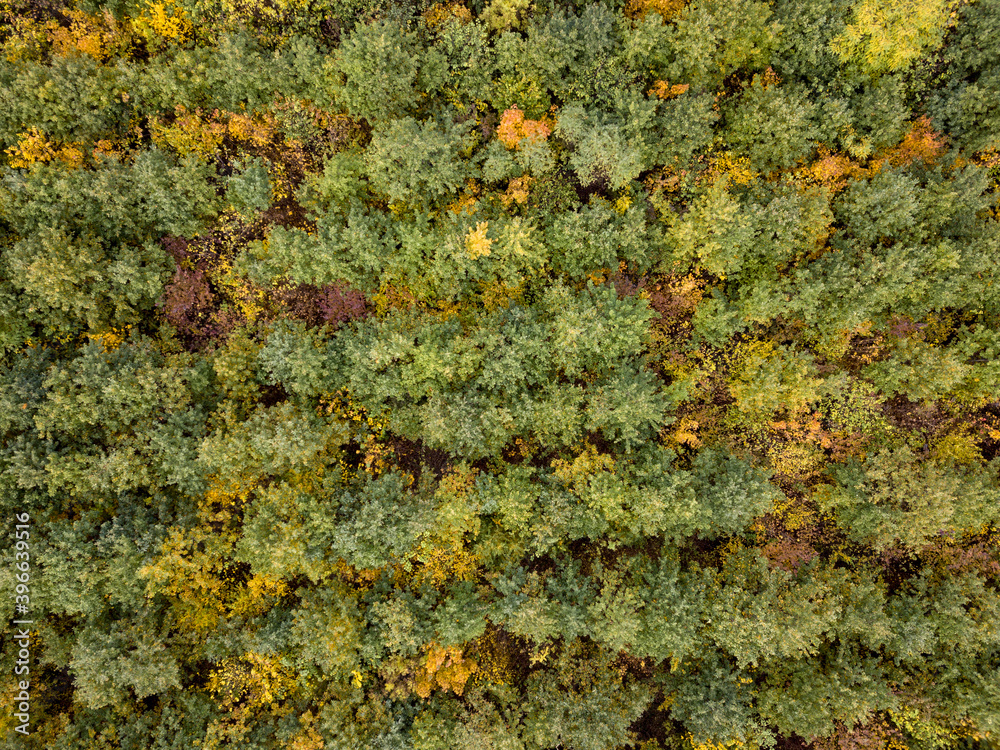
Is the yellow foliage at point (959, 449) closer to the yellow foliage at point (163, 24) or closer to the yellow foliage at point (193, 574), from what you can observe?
the yellow foliage at point (193, 574)

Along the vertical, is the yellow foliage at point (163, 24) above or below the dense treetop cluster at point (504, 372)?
above

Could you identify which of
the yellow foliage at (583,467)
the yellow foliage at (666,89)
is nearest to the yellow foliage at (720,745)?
the yellow foliage at (583,467)

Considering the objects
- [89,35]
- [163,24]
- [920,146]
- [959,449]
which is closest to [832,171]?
[920,146]

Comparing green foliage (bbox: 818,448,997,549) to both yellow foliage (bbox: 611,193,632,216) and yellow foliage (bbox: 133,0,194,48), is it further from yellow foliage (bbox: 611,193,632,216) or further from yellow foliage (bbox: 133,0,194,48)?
yellow foliage (bbox: 133,0,194,48)

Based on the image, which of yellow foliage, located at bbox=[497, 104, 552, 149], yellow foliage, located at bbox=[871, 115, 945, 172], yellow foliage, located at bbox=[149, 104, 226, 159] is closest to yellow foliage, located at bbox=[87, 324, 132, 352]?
yellow foliage, located at bbox=[149, 104, 226, 159]

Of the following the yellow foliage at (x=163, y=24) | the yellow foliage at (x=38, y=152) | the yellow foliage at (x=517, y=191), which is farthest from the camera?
the yellow foliage at (x=163, y=24)

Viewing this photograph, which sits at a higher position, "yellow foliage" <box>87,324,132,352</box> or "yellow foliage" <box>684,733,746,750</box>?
"yellow foliage" <box>87,324,132,352</box>

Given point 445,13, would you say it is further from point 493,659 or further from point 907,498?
point 907,498
